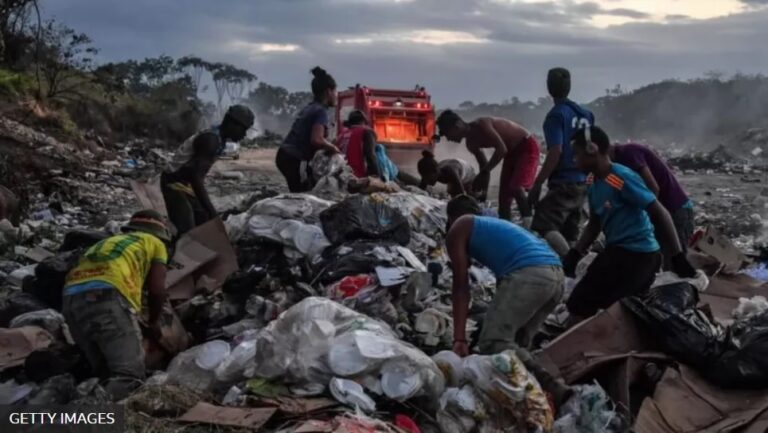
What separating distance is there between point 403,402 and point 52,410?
1.71 metres

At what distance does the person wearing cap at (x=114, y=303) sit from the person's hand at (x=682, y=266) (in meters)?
3.12

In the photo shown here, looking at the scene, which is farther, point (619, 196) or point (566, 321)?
point (566, 321)

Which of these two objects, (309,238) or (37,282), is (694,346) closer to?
(309,238)

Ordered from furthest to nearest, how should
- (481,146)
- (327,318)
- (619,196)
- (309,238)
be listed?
1. (481,146)
2. (309,238)
3. (619,196)
4. (327,318)

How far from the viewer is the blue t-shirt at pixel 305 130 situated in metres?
7.89

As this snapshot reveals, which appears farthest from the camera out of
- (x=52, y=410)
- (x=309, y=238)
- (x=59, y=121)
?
(x=59, y=121)

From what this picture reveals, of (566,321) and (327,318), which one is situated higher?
(327,318)

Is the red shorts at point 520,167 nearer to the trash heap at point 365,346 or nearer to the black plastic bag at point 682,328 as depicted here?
the trash heap at point 365,346

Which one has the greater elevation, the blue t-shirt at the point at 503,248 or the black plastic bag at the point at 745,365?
the blue t-shirt at the point at 503,248

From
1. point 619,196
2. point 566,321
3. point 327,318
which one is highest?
→ point 619,196

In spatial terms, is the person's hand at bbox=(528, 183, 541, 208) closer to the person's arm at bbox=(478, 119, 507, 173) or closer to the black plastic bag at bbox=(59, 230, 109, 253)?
the person's arm at bbox=(478, 119, 507, 173)

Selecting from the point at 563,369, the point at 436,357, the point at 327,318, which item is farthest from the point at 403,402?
the point at 563,369

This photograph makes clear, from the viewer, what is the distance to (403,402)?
417 cm

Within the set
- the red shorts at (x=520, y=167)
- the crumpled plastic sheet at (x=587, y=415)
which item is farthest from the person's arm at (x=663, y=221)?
the red shorts at (x=520, y=167)
